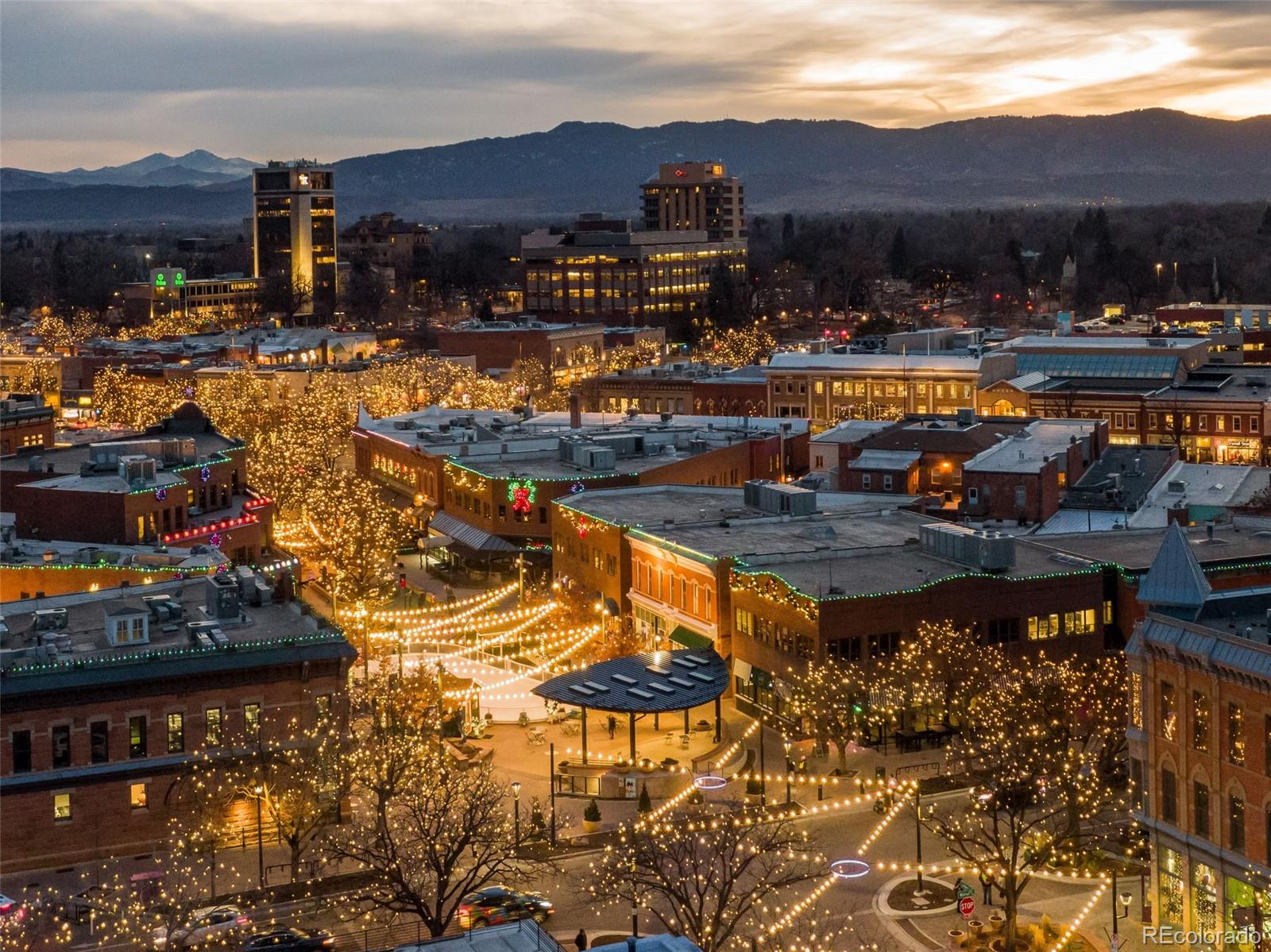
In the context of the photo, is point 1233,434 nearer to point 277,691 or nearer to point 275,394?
point 275,394

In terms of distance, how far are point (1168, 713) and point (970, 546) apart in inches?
711

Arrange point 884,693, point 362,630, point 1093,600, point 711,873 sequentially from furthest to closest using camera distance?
1. point 362,630
2. point 1093,600
3. point 884,693
4. point 711,873

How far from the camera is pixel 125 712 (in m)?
42.7

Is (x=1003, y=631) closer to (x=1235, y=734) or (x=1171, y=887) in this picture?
(x=1171, y=887)

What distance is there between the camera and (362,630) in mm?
61719

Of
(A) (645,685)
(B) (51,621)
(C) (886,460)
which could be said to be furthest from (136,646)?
(C) (886,460)

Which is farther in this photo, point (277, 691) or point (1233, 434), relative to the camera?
point (1233, 434)

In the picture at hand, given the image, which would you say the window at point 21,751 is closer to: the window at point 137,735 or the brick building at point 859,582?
the window at point 137,735

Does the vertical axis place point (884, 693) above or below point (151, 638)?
below

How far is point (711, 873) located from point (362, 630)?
2893 cm

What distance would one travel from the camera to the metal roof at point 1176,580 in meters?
38.9

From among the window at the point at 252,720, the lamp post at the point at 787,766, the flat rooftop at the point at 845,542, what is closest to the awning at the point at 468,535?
the flat rooftop at the point at 845,542

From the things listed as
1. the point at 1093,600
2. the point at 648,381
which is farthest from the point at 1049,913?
the point at 648,381

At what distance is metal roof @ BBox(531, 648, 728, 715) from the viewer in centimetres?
5006
